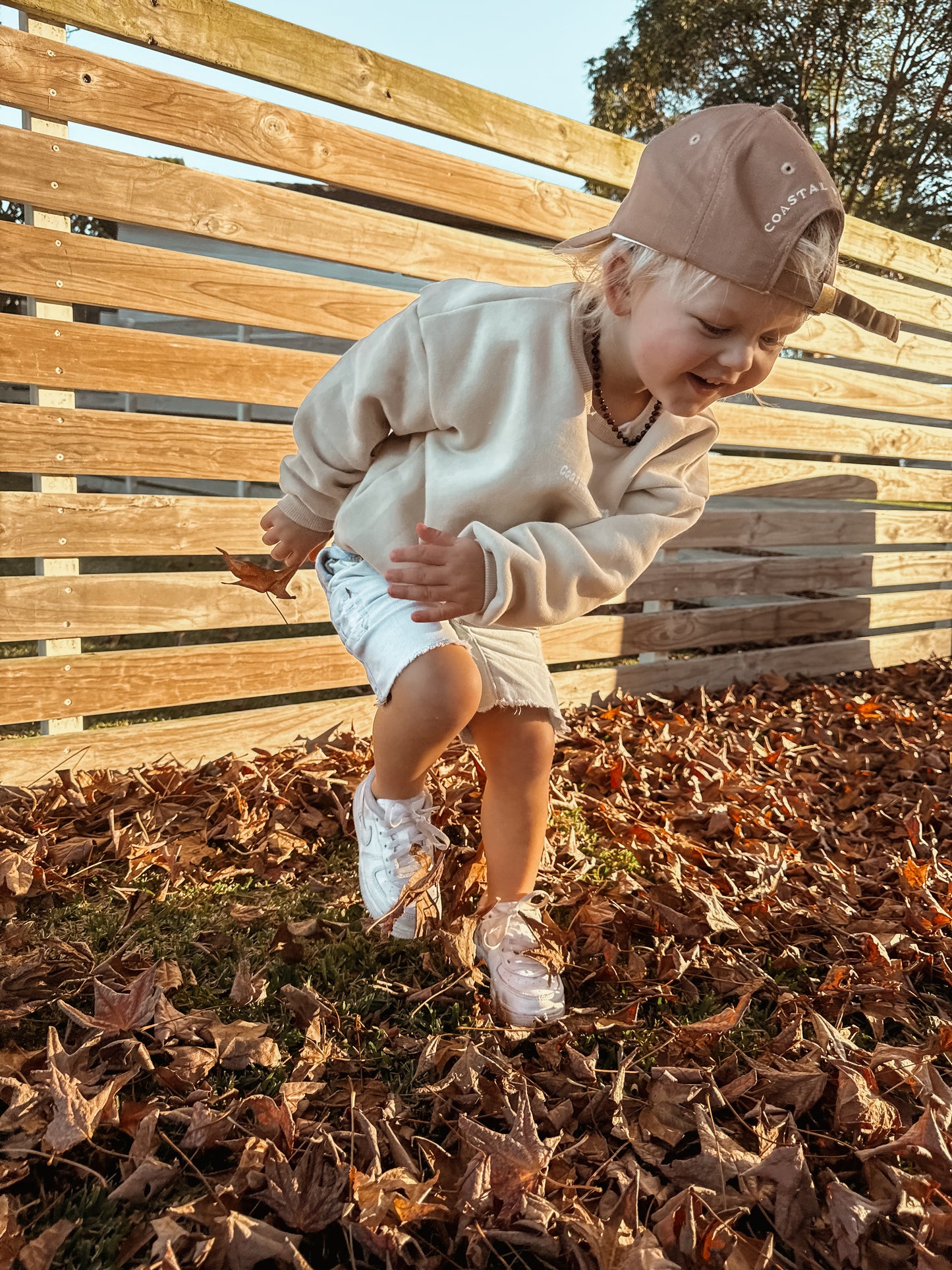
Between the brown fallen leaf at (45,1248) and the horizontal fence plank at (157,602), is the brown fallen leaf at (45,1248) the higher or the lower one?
the lower one

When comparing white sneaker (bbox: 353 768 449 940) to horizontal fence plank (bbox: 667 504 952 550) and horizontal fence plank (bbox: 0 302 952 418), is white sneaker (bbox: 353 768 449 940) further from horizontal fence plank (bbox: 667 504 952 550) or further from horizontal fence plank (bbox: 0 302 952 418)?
horizontal fence plank (bbox: 667 504 952 550)

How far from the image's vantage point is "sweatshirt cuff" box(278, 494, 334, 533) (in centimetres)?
211

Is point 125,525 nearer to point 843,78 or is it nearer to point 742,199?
point 742,199

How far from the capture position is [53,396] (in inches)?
101

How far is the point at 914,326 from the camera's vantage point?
16.6 ft

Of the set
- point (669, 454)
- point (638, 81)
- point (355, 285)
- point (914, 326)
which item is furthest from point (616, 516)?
point (638, 81)

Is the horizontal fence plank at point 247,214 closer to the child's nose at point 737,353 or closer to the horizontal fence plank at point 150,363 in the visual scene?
the horizontal fence plank at point 150,363

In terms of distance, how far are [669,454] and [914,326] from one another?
149 inches

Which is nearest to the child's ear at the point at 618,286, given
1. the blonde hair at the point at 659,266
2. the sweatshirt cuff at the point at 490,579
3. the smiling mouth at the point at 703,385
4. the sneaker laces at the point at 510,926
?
the blonde hair at the point at 659,266

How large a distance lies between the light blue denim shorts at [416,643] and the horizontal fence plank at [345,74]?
5.02 ft

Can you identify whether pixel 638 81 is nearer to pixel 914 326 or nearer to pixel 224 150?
pixel 914 326

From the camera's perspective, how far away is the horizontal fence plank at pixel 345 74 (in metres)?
2.49

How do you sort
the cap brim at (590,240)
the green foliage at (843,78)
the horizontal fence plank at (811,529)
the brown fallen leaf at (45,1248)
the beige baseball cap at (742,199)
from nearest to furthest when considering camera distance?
the brown fallen leaf at (45,1248), the beige baseball cap at (742,199), the cap brim at (590,240), the horizontal fence plank at (811,529), the green foliage at (843,78)

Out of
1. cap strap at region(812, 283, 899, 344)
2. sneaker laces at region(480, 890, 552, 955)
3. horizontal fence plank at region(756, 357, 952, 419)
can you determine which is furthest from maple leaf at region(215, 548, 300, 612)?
horizontal fence plank at region(756, 357, 952, 419)
